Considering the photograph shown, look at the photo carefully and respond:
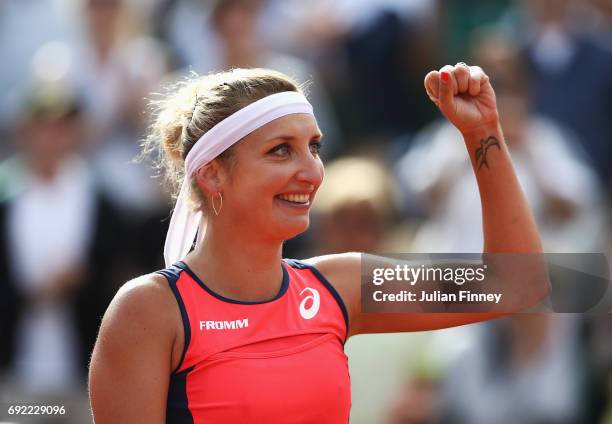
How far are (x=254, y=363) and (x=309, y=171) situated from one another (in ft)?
Result: 1.67

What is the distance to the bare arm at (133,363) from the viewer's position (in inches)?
107

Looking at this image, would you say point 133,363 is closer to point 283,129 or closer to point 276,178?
point 276,178

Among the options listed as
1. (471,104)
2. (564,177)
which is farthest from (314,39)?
(471,104)

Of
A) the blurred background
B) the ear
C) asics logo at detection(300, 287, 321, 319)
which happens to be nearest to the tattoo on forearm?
asics logo at detection(300, 287, 321, 319)

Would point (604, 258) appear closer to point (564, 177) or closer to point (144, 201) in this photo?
point (564, 177)

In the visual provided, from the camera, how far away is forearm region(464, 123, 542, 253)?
3051 mm

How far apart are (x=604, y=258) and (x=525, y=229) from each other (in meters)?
0.72

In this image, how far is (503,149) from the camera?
3062 millimetres

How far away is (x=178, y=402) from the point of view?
9.12ft

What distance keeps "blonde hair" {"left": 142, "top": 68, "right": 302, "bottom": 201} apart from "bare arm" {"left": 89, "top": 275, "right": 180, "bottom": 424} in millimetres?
470

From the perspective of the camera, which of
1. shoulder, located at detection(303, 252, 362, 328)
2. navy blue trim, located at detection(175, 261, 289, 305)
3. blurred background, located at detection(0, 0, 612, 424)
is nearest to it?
navy blue trim, located at detection(175, 261, 289, 305)

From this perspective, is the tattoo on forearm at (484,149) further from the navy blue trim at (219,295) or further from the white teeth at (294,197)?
the navy blue trim at (219,295)

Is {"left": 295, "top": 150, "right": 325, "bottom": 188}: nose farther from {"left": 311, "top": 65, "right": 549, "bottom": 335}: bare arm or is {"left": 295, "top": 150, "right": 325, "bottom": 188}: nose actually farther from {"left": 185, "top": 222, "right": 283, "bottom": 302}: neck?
{"left": 311, "top": 65, "right": 549, "bottom": 335}: bare arm

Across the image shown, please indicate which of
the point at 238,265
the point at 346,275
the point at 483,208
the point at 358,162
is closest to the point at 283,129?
the point at 238,265
